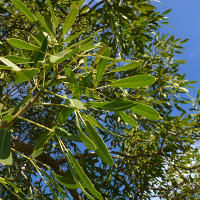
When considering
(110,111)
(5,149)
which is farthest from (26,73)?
(110,111)

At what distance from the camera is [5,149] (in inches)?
28.9

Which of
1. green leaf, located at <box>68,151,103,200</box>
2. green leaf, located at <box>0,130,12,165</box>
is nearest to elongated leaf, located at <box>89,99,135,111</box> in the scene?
green leaf, located at <box>68,151,103,200</box>

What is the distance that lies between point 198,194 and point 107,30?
2.55 meters

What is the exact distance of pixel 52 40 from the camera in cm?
89

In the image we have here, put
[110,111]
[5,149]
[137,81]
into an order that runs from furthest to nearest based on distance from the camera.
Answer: [110,111] → [137,81] → [5,149]

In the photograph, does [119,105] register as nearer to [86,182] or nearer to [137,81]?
[137,81]

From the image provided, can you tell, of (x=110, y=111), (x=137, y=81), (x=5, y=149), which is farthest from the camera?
(x=110, y=111)

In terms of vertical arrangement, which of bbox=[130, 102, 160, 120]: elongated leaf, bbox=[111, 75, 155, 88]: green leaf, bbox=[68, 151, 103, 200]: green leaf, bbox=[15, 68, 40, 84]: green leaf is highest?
bbox=[111, 75, 155, 88]: green leaf

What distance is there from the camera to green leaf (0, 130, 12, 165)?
70cm

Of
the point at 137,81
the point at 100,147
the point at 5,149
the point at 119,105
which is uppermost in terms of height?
the point at 137,81

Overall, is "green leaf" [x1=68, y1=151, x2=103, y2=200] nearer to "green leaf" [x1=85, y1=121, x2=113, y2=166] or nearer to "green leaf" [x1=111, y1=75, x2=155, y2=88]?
"green leaf" [x1=85, y1=121, x2=113, y2=166]

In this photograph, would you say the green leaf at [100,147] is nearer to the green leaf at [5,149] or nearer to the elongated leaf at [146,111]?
the elongated leaf at [146,111]

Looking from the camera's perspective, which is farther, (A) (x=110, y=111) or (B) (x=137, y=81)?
(A) (x=110, y=111)

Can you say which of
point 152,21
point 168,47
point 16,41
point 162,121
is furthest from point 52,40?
point 168,47
